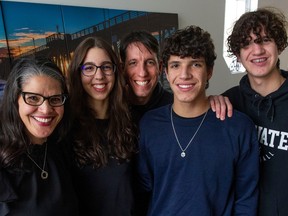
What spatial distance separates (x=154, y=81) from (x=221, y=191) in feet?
2.88

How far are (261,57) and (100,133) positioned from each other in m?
0.97

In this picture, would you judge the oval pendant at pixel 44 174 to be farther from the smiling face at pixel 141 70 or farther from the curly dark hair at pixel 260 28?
the curly dark hair at pixel 260 28

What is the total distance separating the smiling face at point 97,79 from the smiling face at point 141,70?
31 centimetres

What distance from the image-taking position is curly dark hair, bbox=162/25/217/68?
131 centimetres

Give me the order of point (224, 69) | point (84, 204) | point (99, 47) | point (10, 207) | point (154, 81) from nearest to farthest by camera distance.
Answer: point (10, 207) → point (84, 204) → point (99, 47) → point (154, 81) → point (224, 69)

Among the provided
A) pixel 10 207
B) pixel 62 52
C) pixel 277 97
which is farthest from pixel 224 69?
pixel 10 207

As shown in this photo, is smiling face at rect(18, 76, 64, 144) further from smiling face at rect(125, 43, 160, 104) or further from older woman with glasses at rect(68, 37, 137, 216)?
smiling face at rect(125, 43, 160, 104)

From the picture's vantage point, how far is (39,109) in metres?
1.08

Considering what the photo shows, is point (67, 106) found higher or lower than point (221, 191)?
higher

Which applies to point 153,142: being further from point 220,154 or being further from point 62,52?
point 62,52

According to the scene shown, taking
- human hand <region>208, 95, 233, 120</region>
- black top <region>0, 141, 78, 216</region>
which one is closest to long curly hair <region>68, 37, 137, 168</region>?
black top <region>0, 141, 78, 216</region>

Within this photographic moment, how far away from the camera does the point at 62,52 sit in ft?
9.12

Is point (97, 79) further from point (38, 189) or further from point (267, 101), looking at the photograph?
point (267, 101)

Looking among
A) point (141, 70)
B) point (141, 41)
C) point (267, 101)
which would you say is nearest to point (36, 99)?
point (141, 70)
